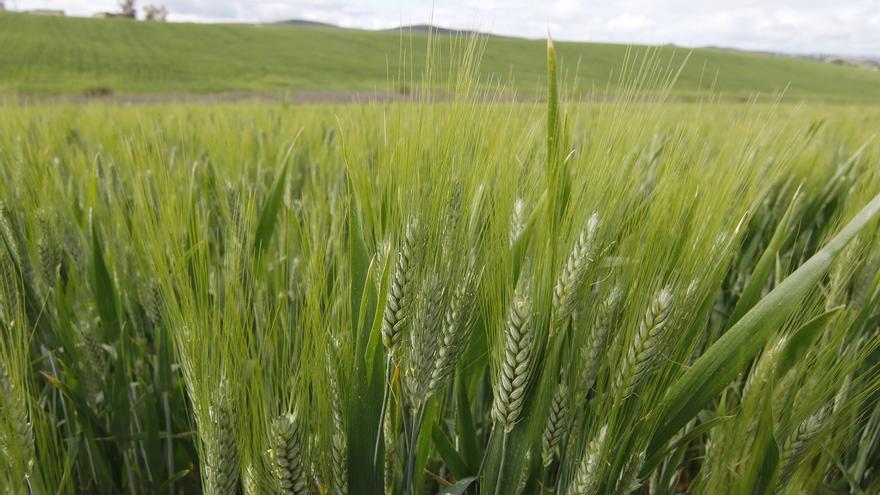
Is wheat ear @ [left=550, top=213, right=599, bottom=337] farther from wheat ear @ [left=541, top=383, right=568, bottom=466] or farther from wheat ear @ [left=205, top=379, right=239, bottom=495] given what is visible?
wheat ear @ [left=205, top=379, right=239, bottom=495]

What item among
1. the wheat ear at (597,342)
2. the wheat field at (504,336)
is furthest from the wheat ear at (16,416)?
the wheat ear at (597,342)

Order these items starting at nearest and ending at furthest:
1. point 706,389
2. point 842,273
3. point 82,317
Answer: point 706,389 < point 842,273 < point 82,317

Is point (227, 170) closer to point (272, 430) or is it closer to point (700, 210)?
point (272, 430)

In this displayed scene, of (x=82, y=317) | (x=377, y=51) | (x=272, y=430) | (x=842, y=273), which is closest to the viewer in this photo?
(x=272, y=430)

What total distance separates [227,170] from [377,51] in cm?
3520

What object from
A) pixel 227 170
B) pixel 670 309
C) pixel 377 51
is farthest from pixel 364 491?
pixel 377 51

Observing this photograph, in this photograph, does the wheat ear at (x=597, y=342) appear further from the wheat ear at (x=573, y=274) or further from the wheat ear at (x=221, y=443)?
the wheat ear at (x=221, y=443)

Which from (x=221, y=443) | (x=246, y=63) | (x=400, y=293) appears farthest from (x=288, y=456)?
(x=246, y=63)

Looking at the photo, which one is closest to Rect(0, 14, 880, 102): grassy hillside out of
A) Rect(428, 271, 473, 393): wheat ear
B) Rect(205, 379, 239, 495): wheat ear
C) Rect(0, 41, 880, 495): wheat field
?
Rect(0, 41, 880, 495): wheat field

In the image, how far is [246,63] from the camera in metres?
27.2

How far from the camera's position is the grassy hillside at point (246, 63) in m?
21.1

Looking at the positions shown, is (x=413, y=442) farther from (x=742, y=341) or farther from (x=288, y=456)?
(x=742, y=341)

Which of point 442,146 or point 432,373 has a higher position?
point 442,146

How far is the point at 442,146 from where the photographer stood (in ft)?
2.14
